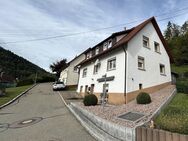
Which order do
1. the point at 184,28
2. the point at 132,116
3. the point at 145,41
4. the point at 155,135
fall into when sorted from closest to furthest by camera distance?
the point at 155,135
the point at 132,116
the point at 145,41
the point at 184,28

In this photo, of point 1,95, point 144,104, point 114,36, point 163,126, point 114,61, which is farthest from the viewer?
point 1,95

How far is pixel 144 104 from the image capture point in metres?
14.4

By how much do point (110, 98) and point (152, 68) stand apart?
602cm

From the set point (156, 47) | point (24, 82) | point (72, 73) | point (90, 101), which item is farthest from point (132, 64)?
point (24, 82)

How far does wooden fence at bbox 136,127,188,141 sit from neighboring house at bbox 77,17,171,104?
32.7 feet

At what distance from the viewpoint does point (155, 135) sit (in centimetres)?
685

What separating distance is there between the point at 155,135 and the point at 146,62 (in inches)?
577

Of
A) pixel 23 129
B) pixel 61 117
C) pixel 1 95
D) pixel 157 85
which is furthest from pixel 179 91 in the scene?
pixel 1 95

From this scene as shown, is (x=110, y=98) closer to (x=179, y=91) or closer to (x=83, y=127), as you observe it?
(x=179, y=91)

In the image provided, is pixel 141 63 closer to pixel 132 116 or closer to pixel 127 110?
pixel 127 110

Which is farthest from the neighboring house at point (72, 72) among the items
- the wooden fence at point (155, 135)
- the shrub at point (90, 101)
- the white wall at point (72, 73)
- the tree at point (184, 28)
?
the tree at point (184, 28)

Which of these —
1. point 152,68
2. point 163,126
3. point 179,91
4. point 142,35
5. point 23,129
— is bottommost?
point 23,129

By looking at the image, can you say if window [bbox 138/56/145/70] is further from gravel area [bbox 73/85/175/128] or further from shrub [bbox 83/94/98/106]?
shrub [bbox 83/94/98/106]

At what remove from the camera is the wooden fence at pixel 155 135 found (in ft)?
20.1
